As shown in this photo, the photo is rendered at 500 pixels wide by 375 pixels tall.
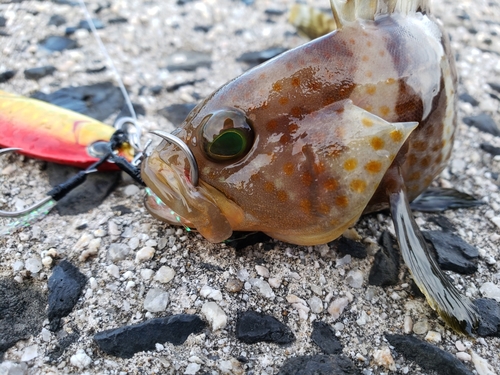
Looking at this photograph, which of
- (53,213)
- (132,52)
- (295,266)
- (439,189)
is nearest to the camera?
(295,266)

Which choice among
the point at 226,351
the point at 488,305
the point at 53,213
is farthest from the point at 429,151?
the point at 53,213

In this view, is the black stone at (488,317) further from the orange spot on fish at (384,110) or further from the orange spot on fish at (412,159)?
the orange spot on fish at (384,110)

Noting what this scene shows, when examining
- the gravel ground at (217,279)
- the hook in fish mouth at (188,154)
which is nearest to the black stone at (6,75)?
the gravel ground at (217,279)

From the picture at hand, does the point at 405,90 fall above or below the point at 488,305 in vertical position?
above

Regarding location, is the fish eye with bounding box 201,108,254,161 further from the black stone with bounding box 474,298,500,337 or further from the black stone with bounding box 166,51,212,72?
the black stone with bounding box 166,51,212,72

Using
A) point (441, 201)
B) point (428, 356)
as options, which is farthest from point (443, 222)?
point (428, 356)

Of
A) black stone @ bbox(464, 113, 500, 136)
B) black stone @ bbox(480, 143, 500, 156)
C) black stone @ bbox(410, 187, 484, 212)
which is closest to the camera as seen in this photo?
black stone @ bbox(410, 187, 484, 212)

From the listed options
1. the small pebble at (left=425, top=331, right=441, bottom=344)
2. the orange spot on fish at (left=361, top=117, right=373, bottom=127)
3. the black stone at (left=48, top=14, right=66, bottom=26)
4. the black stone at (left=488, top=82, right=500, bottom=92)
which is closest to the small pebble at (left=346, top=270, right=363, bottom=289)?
the small pebble at (left=425, top=331, right=441, bottom=344)

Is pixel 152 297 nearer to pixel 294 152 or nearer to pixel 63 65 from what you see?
pixel 294 152
